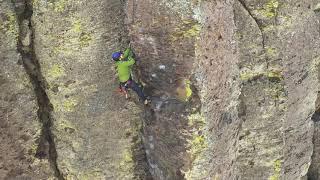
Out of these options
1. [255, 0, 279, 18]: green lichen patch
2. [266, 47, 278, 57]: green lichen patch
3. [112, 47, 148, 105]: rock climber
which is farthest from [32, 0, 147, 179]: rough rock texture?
[266, 47, 278, 57]: green lichen patch

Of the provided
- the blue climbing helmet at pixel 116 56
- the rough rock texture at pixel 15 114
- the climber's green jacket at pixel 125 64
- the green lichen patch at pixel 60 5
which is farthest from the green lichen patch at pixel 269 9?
the rough rock texture at pixel 15 114

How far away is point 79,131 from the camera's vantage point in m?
10.9

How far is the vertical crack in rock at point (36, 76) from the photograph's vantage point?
33.1ft

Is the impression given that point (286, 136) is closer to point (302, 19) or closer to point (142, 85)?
point (302, 19)

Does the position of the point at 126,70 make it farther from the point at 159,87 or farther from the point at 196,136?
the point at 196,136

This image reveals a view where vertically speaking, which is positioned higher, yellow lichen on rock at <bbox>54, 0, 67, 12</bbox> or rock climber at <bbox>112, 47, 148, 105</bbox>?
yellow lichen on rock at <bbox>54, 0, 67, 12</bbox>

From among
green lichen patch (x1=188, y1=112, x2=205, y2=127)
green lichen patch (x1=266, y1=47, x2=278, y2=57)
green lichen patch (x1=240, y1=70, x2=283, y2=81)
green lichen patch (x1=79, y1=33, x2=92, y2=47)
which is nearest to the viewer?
green lichen patch (x1=188, y1=112, x2=205, y2=127)

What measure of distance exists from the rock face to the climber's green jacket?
0.70 ft

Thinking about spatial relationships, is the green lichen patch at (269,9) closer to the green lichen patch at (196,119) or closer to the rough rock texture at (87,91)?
the green lichen patch at (196,119)

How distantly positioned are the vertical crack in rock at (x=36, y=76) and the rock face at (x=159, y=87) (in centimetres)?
2

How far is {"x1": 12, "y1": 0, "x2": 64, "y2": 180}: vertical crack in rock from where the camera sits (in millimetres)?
10086

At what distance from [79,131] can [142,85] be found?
2.18 m

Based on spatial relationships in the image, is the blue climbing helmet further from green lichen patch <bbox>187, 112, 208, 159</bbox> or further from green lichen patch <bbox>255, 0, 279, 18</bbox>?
green lichen patch <bbox>255, 0, 279, 18</bbox>

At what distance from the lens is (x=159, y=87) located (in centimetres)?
959
